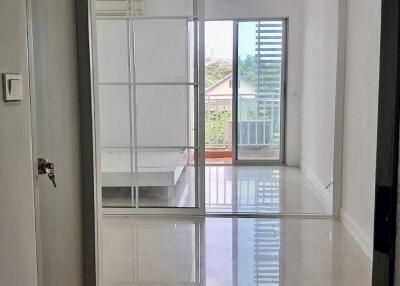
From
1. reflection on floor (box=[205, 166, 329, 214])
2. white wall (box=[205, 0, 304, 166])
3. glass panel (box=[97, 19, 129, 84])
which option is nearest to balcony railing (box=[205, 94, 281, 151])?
white wall (box=[205, 0, 304, 166])

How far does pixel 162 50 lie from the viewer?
439 cm

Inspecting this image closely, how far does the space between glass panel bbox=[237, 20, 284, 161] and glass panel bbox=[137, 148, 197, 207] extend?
3023mm

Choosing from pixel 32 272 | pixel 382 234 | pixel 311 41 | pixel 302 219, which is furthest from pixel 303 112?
pixel 32 272

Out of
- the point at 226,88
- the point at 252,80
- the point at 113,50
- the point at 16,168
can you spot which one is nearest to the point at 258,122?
the point at 252,80

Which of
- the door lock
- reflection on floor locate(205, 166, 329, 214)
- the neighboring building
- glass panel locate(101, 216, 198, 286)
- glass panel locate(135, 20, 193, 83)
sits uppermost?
glass panel locate(135, 20, 193, 83)

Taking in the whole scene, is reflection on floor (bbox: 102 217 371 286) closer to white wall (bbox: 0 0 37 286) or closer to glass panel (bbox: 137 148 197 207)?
glass panel (bbox: 137 148 197 207)

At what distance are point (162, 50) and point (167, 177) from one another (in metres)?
1.18

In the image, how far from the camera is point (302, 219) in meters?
4.34

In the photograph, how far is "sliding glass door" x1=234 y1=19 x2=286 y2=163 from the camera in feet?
23.4

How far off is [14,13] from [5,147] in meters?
0.46

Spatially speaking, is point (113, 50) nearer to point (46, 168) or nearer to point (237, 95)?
point (46, 168)

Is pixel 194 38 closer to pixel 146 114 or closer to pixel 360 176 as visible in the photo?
pixel 146 114

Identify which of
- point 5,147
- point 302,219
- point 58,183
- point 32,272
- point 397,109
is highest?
point 397,109

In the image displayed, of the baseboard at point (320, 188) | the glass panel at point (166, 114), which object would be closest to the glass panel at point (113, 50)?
the glass panel at point (166, 114)
